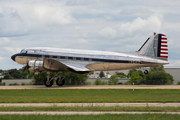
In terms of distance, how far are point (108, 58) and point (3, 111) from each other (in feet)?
78.8

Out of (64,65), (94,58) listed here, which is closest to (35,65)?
(64,65)

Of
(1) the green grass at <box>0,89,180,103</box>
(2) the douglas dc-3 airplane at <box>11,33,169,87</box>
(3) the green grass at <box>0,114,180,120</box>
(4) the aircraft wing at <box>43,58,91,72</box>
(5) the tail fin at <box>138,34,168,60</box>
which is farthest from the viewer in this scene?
(5) the tail fin at <box>138,34,168,60</box>

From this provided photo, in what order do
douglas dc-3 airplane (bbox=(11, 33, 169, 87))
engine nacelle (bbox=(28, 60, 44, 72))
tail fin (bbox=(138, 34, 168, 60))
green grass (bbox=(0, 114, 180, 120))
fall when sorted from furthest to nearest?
tail fin (bbox=(138, 34, 168, 60)) < douglas dc-3 airplane (bbox=(11, 33, 169, 87)) < engine nacelle (bbox=(28, 60, 44, 72)) < green grass (bbox=(0, 114, 180, 120))

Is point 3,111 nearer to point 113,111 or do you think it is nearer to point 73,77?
point 113,111

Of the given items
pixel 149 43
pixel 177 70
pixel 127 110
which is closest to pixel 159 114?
pixel 127 110

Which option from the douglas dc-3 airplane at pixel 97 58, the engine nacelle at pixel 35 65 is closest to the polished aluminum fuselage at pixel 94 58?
the douglas dc-3 airplane at pixel 97 58

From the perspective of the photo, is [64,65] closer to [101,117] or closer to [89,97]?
[89,97]

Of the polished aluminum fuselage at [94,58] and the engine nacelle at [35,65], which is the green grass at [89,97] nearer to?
the engine nacelle at [35,65]

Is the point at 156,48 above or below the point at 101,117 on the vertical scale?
above

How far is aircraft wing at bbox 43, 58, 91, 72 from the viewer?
36.4m

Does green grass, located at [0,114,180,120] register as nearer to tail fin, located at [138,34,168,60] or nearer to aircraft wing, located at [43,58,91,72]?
aircraft wing, located at [43,58,91,72]

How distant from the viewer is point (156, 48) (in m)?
38.8

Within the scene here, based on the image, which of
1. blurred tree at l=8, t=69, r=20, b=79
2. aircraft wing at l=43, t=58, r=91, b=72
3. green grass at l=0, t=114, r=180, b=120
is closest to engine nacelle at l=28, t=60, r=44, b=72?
aircraft wing at l=43, t=58, r=91, b=72

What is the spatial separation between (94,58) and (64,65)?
4.93 m
